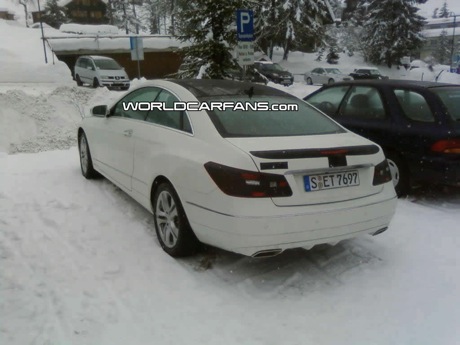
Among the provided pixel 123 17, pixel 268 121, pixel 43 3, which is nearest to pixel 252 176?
pixel 268 121

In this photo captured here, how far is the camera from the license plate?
312cm

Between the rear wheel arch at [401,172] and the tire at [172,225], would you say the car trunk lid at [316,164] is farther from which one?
the rear wheel arch at [401,172]

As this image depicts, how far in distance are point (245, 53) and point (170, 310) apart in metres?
6.74

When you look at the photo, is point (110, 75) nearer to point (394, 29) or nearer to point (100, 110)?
point (100, 110)

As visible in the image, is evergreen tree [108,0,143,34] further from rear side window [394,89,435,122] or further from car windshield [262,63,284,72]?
rear side window [394,89,435,122]

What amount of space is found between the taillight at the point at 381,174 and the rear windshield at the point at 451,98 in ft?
6.21

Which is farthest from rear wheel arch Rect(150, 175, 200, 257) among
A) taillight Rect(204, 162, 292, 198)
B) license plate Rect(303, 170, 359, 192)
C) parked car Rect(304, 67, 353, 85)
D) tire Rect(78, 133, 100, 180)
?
parked car Rect(304, 67, 353, 85)

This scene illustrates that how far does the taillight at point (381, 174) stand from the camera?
3453 millimetres

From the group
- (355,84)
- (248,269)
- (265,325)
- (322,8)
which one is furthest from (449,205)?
(322,8)

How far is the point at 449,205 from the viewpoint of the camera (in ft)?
16.9

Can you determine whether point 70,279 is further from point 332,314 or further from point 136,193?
point 332,314

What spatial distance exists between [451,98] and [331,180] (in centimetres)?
289

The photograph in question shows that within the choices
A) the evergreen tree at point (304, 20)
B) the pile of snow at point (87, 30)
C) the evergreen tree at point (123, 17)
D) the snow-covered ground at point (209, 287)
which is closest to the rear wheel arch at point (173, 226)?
the snow-covered ground at point (209, 287)

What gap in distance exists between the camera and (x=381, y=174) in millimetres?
3510
